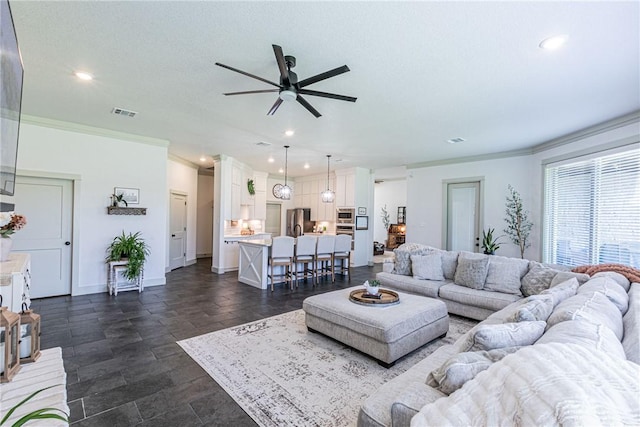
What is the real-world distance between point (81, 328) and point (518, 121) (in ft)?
21.5

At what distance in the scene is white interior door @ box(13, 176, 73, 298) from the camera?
4465 mm

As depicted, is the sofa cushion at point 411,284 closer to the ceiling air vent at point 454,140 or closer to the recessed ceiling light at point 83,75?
the ceiling air vent at point 454,140


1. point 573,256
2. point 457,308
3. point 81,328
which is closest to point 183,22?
point 81,328

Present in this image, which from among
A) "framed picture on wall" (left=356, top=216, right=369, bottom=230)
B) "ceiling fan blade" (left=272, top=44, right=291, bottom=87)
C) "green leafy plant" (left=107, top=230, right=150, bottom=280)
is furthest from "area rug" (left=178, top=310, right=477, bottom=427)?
"framed picture on wall" (left=356, top=216, right=369, bottom=230)

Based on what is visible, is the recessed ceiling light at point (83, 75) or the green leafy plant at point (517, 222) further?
the green leafy plant at point (517, 222)

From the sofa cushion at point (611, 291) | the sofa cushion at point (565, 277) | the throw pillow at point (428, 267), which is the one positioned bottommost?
the throw pillow at point (428, 267)

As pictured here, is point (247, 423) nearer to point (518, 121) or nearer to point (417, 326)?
point (417, 326)

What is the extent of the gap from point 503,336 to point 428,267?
3145mm

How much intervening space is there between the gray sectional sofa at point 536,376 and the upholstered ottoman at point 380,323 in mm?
639

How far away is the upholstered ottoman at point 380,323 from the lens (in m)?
2.68

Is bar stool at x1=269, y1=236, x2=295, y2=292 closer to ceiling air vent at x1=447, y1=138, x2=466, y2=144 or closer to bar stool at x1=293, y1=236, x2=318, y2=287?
bar stool at x1=293, y1=236, x2=318, y2=287

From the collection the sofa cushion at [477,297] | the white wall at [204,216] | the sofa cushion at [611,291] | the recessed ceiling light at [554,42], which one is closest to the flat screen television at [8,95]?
the recessed ceiling light at [554,42]

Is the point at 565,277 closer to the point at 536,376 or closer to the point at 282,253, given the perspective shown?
the point at 536,376

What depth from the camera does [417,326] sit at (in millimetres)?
2926
